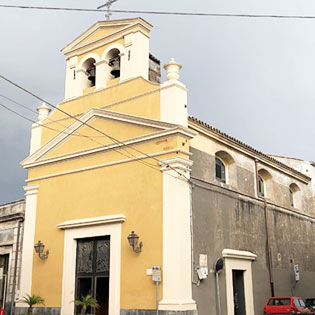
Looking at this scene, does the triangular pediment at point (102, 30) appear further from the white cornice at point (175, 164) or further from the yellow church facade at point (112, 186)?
the white cornice at point (175, 164)

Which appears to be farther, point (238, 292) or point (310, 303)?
point (310, 303)

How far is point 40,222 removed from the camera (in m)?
18.2

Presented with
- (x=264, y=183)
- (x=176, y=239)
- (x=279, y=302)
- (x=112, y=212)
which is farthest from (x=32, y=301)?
(x=264, y=183)

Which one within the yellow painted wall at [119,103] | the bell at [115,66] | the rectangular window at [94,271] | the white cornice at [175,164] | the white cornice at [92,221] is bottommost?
the rectangular window at [94,271]

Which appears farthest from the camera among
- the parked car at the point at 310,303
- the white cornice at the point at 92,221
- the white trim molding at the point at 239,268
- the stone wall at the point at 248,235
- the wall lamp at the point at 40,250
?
the parked car at the point at 310,303

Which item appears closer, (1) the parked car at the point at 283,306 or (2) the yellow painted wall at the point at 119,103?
(2) the yellow painted wall at the point at 119,103

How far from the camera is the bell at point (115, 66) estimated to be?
727 inches

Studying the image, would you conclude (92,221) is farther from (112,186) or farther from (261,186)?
(261,186)

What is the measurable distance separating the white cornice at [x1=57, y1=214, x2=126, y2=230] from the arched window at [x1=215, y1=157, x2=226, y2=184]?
4503 mm

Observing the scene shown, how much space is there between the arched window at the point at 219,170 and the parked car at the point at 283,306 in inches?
192

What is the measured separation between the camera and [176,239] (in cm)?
1420

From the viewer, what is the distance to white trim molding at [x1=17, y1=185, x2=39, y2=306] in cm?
1766

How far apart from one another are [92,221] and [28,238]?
3548mm

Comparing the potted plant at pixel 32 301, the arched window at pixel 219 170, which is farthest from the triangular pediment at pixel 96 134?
the potted plant at pixel 32 301
